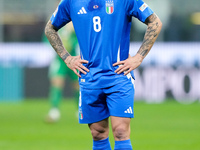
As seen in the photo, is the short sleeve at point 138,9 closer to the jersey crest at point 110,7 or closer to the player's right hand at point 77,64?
the jersey crest at point 110,7

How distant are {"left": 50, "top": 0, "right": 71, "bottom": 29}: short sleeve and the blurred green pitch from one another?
9.07 feet

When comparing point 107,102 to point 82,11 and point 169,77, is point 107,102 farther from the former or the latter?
point 169,77

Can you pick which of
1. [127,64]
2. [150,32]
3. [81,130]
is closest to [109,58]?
[127,64]

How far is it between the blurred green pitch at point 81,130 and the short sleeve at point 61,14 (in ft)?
9.07

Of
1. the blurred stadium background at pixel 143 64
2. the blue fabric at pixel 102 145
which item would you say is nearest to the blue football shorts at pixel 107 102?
the blue fabric at pixel 102 145

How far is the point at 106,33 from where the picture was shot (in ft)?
18.6

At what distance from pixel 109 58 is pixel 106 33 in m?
0.25

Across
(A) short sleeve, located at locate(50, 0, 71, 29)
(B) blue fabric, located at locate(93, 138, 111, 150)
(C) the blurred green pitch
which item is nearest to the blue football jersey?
(A) short sleeve, located at locate(50, 0, 71, 29)

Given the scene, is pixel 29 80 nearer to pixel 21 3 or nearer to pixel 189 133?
pixel 21 3

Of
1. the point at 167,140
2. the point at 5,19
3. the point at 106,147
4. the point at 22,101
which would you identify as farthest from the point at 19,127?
the point at 5,19

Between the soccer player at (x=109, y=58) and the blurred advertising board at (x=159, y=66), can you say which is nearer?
the soccer player at (x=109, y=58)

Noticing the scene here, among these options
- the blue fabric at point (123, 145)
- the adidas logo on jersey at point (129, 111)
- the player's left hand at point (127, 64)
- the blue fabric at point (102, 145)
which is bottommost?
the blue fabric at point (102, 145)

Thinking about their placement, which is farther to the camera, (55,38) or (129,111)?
(55,38)

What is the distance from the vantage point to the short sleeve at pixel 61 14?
5.91 metres
